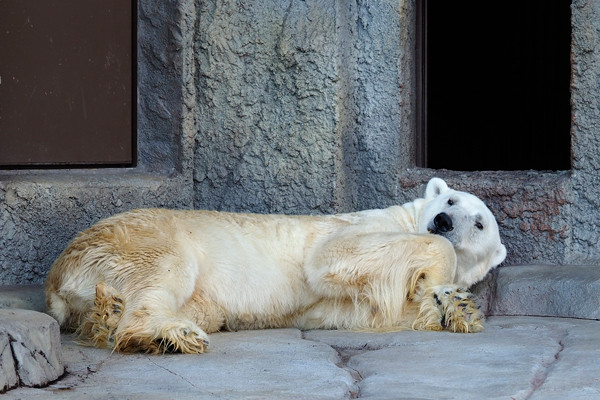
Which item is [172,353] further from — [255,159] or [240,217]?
[255,159]

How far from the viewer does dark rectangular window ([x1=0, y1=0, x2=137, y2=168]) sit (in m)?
4.82

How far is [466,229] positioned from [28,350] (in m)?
2.35

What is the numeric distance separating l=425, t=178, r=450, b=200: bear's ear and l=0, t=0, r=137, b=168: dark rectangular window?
1.58 m

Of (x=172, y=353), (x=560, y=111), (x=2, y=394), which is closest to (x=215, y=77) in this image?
(x=172, y=353)

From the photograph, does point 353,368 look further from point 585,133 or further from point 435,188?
point 585,133

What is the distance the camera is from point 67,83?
5078 mm

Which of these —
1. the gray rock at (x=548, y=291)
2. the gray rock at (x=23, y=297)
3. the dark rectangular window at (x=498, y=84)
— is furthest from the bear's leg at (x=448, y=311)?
the dark rectangular window at (x=498, y=84)

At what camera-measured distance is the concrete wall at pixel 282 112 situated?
17.4ft

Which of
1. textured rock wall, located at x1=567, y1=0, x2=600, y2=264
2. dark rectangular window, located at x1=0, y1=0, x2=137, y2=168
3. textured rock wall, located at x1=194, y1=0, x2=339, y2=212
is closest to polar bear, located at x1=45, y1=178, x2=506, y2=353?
textured rock wall, located at x1=567, y1=0, x2=600, y2=264

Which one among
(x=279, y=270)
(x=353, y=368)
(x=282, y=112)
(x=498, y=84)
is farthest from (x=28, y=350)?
(x=498, y=84)

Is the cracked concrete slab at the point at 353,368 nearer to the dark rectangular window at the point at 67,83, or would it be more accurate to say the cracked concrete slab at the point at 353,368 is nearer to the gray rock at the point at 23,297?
the gray rock at the point at 23,297

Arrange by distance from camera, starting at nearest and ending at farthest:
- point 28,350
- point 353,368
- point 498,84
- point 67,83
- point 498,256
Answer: point 28,350, point 353,368, point 498,256, point 67,83, point 498,84

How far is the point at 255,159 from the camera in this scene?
17.7 feet

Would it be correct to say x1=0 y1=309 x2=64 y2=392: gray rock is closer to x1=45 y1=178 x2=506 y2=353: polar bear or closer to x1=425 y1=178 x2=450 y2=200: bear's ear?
x1=45 y1=178 x2=506 y2=353: polar bear
